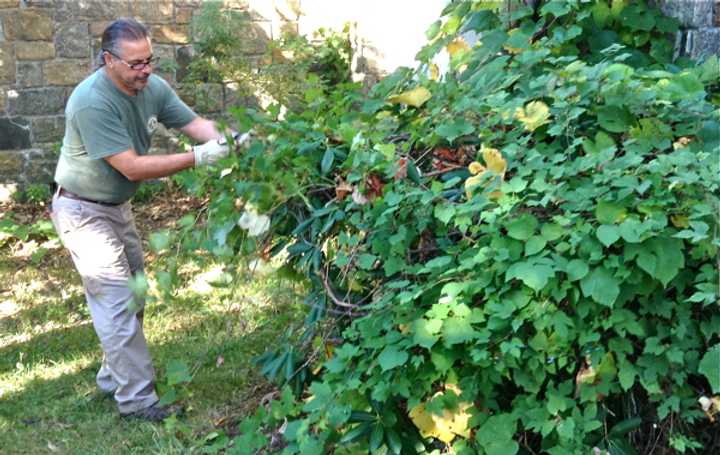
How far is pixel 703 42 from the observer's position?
10.7 ft

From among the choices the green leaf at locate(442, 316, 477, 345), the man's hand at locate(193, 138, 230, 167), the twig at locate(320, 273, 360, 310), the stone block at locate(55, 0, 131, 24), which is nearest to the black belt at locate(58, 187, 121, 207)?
the man's hand at locate(193, 138, 230, 167)

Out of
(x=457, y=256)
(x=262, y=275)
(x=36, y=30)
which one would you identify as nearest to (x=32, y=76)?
(x=36, y=30)

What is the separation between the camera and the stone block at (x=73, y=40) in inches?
276

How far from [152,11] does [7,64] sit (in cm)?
119

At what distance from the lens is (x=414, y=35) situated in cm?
664

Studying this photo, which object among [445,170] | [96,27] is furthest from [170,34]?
[445,170]

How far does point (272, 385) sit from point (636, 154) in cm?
233

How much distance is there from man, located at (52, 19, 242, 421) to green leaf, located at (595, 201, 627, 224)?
2112mm

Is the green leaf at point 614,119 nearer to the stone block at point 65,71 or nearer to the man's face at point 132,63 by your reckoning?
the man's face at point 132,63

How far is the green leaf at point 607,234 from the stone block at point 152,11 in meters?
5.71

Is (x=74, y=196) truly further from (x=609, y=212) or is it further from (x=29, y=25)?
(x=29, y=25)

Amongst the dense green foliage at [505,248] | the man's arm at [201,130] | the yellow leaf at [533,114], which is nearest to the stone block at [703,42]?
the dense green foliage at [505,248]

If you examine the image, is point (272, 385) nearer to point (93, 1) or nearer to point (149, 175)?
point (149, 175)

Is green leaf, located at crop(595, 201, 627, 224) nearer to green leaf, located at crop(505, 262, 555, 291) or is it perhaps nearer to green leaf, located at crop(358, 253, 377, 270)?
green leaf, located at crop(505, 262, 555, 291)
